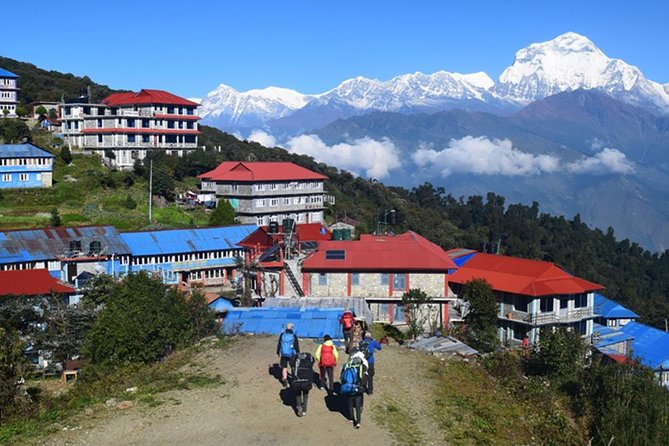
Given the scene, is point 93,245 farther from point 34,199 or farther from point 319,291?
point 34,199

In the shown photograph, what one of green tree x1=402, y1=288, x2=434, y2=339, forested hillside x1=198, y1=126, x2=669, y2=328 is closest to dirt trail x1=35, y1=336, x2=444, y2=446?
green tree x1=402, y1=288, x2=434, y2=339

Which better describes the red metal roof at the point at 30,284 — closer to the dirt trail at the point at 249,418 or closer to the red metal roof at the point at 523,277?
the dirt trail at the point at 249,418

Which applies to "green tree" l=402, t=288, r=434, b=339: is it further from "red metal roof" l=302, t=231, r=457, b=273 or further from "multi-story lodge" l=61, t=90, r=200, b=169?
"multi-story lodge" l=61, t=90, r=200, b=169

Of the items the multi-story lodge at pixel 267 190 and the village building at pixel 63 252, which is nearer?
the village building at pixel 63 252

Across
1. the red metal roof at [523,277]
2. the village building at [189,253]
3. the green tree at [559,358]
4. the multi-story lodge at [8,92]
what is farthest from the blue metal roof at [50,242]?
the multi-story lodge at [8,92]

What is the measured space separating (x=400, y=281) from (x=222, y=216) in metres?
23.1

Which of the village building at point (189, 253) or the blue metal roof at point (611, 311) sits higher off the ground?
the village building at point (189, 253)

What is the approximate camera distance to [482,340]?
31.5 meters

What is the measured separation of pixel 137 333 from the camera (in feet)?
68.6

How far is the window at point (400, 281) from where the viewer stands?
117 ft

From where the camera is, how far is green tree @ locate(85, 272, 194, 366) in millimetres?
20875

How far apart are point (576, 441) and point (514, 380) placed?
4016 mm

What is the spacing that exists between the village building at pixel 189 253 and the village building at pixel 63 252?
1.20m

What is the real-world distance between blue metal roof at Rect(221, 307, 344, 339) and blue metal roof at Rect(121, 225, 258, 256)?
→ 1974 cm
